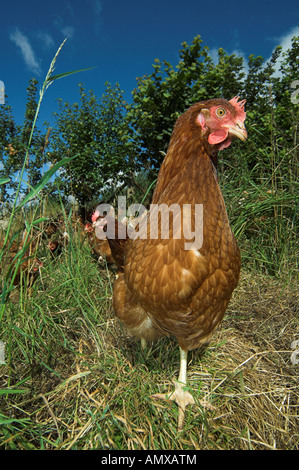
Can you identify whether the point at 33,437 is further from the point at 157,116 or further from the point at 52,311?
the point at 157,116

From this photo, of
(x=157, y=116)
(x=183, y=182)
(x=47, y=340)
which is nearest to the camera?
(x=183, y=182)

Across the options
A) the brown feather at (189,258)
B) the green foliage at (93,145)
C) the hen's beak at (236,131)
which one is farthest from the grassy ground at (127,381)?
the green foliage at (93,145)

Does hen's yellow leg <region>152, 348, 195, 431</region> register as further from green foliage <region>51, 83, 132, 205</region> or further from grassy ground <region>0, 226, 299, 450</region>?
green foliage <region>51, 83, 132, 205</region>

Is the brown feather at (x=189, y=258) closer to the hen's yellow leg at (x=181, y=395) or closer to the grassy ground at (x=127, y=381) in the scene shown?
the hen's yellow leg at (x=181, y=395)

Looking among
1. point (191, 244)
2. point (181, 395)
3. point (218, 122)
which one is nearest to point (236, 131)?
point (218, 122)

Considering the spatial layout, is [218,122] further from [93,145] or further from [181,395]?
[93,145]

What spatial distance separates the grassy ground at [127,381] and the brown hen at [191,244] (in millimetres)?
147

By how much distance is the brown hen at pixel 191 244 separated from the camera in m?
1.06

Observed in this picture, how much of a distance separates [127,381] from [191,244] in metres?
0.79

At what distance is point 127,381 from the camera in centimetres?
130

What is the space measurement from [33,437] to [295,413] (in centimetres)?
116

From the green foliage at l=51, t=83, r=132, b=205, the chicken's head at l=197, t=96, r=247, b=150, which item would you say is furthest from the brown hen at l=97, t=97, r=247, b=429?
the green foliage at l=51, t=83, r=132, b=205

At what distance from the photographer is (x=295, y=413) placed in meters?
1.22
